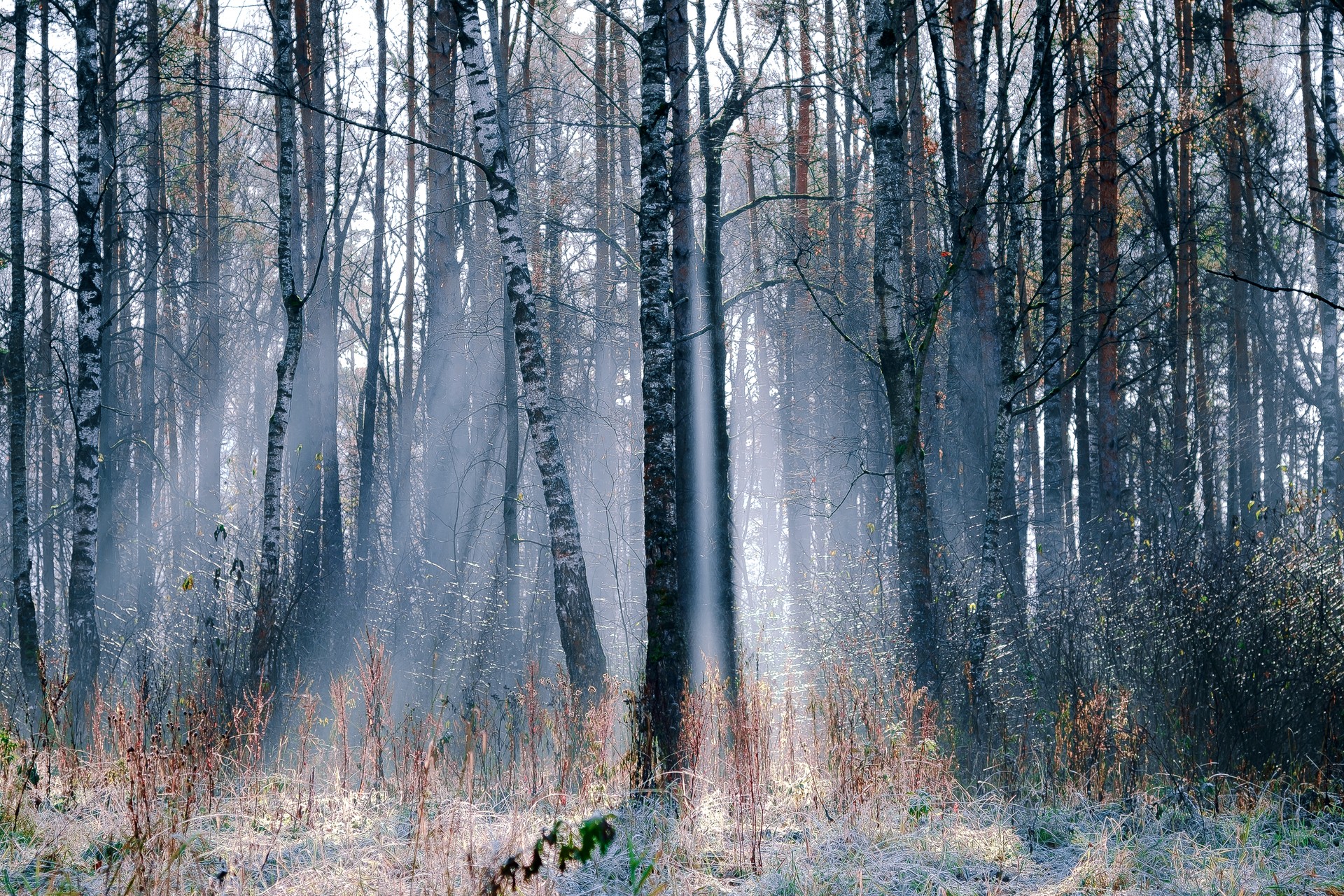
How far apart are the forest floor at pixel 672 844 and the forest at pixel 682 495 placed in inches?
1.3

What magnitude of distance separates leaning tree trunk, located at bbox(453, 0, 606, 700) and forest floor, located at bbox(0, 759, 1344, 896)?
283 centimetres

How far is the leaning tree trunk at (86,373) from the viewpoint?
8.36 meters

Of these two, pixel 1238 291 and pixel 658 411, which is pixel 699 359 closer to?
pixel 658 411

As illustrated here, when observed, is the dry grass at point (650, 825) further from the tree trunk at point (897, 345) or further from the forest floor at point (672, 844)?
the tree trunk at point (897, 345)

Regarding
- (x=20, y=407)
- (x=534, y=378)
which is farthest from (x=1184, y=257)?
(x=20, y=407)

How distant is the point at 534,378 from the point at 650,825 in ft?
13.2

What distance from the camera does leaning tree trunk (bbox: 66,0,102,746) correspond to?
836cm

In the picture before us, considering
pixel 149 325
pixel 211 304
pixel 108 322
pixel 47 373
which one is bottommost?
Result: pixel 108 322

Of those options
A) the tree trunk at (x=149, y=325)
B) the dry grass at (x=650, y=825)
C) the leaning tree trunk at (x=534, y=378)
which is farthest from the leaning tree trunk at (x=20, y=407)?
the leaning tree trunk at (x=534, y=378)

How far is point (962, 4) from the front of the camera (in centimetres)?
1128

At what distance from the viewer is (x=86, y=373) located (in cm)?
854

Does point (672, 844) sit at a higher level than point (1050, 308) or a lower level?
lower

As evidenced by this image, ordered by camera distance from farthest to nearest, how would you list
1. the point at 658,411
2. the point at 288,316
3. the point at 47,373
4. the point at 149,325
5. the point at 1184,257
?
the point at 149,325
the point at 47,373
the point at 1184,257
the point at 288,316
the point at 658,411

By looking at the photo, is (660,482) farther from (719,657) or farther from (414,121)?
(414,121)
